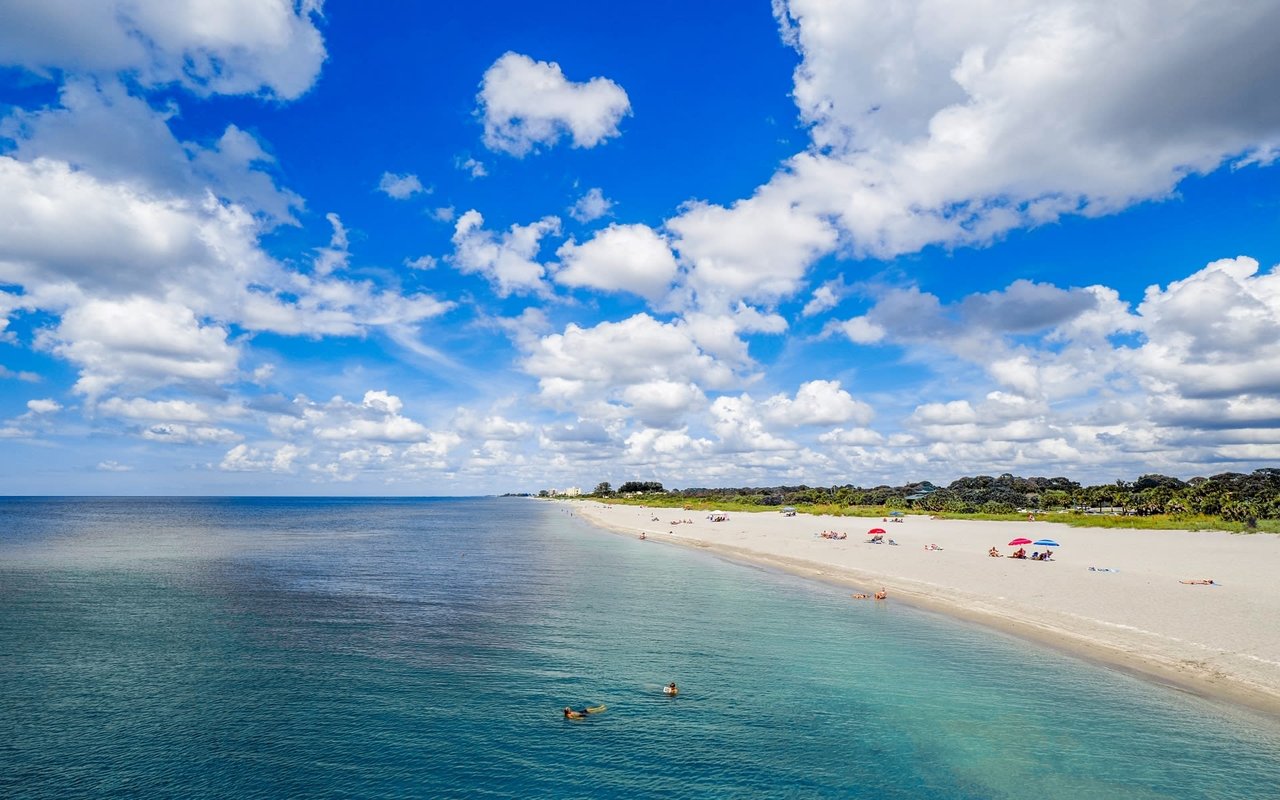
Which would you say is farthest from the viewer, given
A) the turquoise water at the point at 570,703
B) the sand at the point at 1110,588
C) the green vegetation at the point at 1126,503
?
the green vegetation at the point at 1126,503

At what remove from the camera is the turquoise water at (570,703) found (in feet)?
60.9

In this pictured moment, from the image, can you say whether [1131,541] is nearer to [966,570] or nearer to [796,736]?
[966,570]

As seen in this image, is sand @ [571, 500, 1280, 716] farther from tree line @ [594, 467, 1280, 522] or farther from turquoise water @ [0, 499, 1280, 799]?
Result: tree line @ [594, 467, 1280, 522]

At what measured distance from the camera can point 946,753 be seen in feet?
67.7

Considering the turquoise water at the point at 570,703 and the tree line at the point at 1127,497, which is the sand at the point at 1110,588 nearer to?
the turquoise water at the point at 570,703

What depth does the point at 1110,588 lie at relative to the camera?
44594 millimetres

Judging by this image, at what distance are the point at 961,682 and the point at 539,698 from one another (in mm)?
17505

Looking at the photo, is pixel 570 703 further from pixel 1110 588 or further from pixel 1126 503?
pixel 1126 503

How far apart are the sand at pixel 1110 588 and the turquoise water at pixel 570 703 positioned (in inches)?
119

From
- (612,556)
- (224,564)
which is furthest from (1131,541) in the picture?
(224,564)

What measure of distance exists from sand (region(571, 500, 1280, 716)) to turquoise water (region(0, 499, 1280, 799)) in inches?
119

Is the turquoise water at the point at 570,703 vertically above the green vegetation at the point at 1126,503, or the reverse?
the green vegetation at the point at 1126,503

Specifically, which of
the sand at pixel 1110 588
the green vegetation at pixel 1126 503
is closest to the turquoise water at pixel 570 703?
the sand at pixel 1110 588

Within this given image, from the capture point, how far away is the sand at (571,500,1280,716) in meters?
28.4
